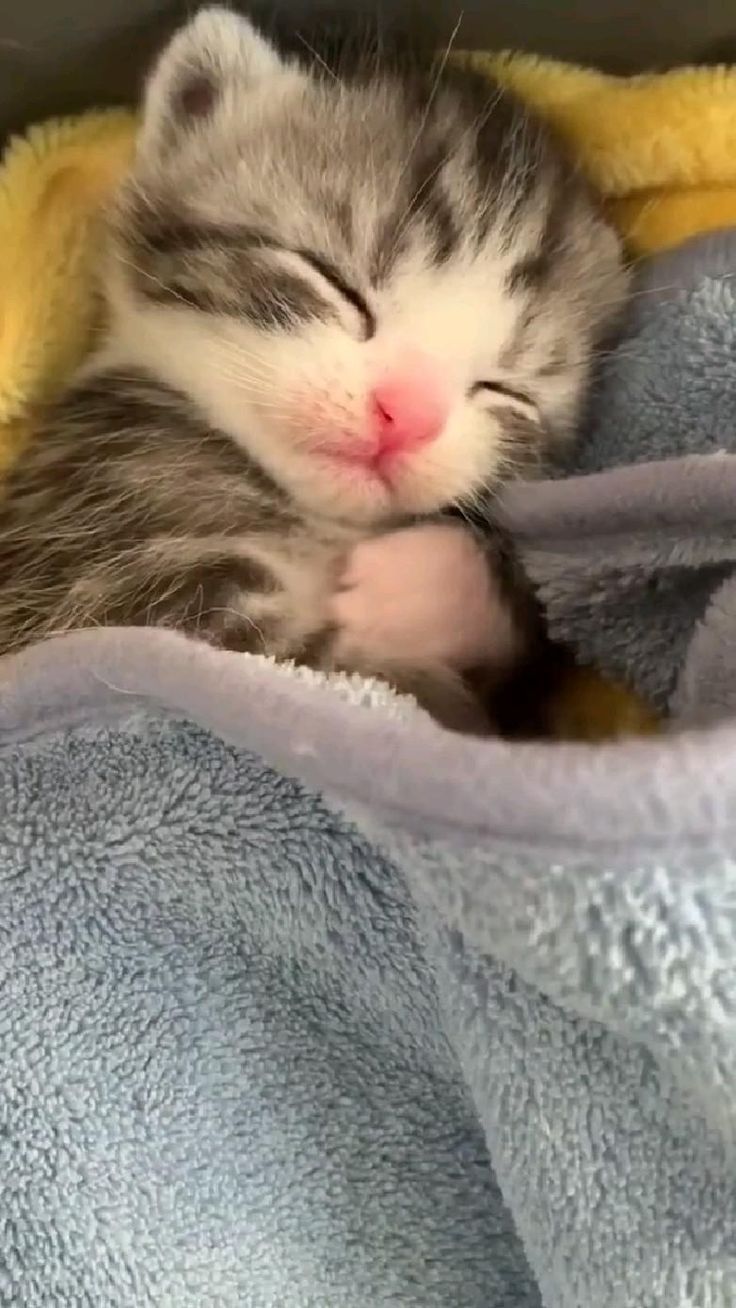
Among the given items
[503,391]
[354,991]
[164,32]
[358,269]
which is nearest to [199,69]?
[164,32]

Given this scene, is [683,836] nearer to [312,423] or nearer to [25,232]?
[312,423]

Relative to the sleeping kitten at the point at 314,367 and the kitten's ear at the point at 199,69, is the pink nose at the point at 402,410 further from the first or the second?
the kitten's ear at the point at 199,69

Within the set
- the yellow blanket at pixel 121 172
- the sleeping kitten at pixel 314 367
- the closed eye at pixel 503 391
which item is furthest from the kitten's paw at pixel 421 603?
the yellow blanket at pixel 121 172

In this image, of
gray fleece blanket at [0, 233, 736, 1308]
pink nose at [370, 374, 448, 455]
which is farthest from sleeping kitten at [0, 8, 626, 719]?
gray fleece blanket at [0, 233, 736, 1308]

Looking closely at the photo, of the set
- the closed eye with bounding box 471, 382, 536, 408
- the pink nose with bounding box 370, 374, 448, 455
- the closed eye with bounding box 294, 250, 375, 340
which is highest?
the closed eye with bounding box 294, 250, 375, 340

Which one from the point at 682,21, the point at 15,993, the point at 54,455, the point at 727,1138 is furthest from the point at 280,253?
the point at 727,1138

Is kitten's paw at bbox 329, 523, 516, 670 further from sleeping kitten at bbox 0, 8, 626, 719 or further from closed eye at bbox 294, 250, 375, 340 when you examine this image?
closed eye at bbox 294, 250, 375, 340
